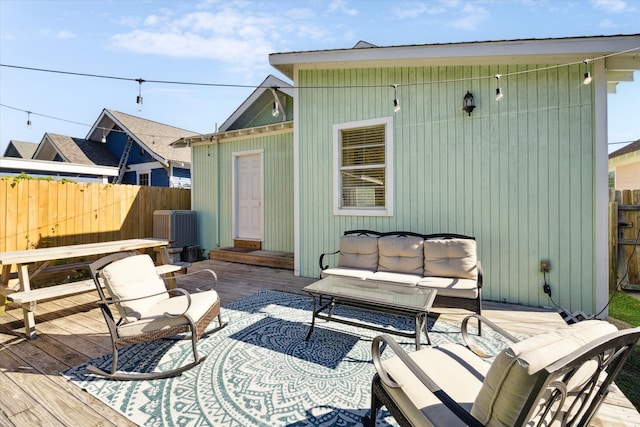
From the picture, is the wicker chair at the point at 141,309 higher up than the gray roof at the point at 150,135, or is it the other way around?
the gray roof at the point at 150,135

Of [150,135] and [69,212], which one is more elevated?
[150,135]

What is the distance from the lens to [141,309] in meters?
2.81

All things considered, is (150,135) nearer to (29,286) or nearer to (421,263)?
(29,286)

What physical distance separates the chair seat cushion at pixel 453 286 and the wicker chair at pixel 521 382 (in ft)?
5.52

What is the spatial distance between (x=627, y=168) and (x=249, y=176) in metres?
12.3

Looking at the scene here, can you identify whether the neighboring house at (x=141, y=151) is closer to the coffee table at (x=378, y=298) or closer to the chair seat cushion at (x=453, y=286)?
the coffee table at (x=378, y=298)

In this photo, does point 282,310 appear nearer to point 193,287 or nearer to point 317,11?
point 193,287

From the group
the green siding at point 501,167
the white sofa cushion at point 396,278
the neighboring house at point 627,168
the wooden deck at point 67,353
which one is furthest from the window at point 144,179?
the neighboring house at point 627,168

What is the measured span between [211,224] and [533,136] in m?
7.28

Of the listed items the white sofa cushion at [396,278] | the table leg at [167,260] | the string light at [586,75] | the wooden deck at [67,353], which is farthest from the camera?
the table leg at [167,260]

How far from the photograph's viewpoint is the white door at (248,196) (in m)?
7.47

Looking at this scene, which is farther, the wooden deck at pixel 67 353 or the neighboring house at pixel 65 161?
the neighboring house at pixel 65 161

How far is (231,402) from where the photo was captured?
2127mm

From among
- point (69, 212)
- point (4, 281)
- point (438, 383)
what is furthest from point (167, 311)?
point (69, 212)
